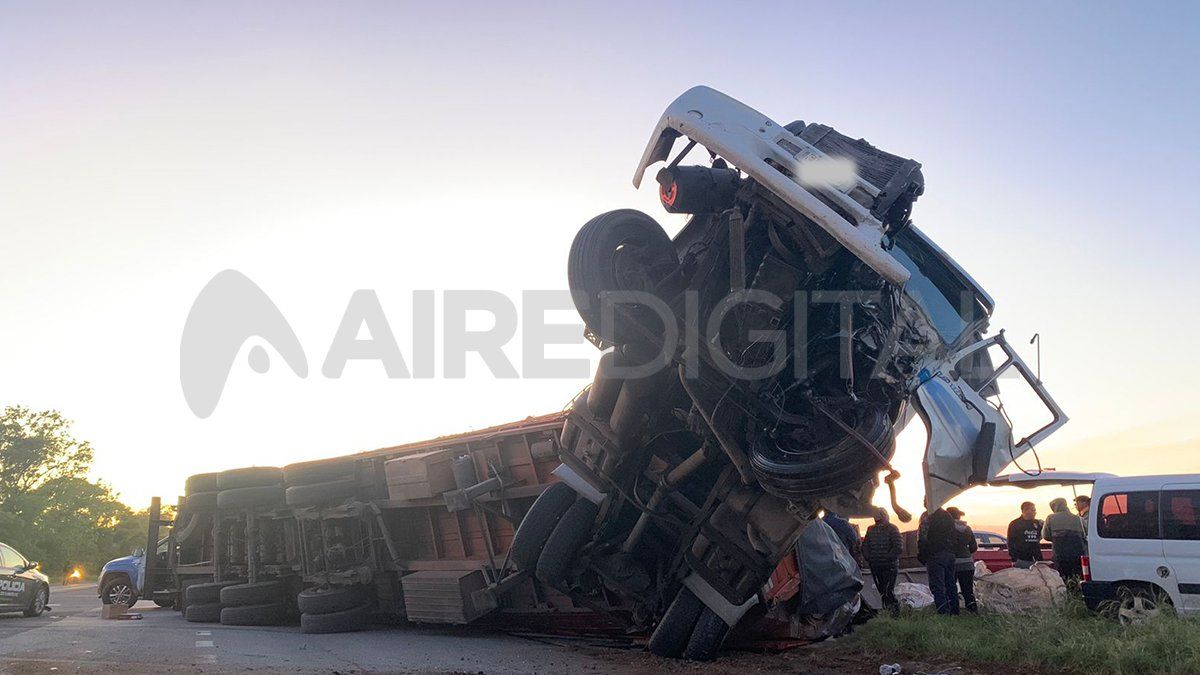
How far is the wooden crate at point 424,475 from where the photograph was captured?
8.86 m

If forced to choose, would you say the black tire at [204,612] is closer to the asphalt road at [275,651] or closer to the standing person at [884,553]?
the asphalt road at [275,651]

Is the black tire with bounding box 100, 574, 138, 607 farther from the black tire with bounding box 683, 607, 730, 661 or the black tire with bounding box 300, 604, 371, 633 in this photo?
the black tire with bounding box 683, 607, 730, 661

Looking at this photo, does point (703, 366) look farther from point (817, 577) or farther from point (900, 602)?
point (900, 602)

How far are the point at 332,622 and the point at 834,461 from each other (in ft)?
22.3

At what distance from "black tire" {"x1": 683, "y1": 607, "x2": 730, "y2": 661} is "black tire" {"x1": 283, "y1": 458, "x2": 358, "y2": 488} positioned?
5135mm

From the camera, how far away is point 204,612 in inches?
465

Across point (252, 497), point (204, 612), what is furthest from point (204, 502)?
point (252, 497)

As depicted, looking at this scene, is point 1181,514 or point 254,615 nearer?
point 1181,514

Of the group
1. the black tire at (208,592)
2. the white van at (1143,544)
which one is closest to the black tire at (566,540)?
the white van at (1143,544)

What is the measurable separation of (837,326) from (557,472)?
8.74ft

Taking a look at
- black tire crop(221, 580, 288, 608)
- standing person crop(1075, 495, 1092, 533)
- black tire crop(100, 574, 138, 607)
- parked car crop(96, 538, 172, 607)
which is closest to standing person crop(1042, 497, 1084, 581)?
standing person crop(1075, 495, 1092, 533)

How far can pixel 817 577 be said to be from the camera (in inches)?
280

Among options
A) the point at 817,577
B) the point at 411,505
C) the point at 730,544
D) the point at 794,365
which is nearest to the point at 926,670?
the point at 817,577

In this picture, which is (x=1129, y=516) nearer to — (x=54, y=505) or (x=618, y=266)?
(x=618, y=266)
